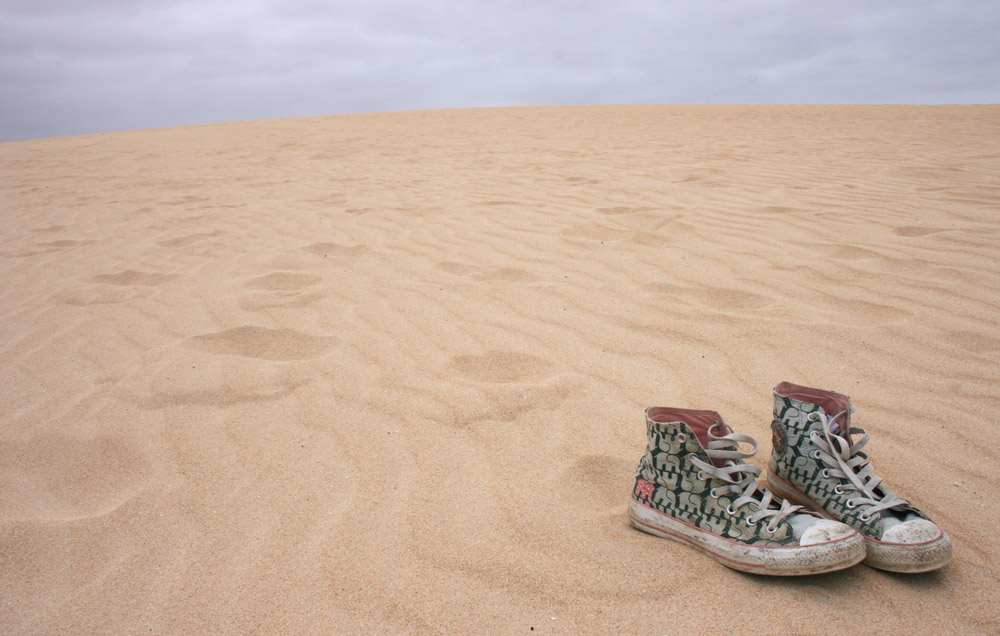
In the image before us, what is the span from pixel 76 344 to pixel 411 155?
19.7ft

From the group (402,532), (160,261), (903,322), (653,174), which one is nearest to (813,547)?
(402,532)

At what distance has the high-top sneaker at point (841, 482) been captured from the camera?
1169 mm

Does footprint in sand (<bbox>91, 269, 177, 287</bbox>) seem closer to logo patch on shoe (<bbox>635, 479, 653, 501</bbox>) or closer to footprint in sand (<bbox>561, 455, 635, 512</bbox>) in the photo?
footprint in sand (<bbox>561, 455, 635, 512</bbox>)

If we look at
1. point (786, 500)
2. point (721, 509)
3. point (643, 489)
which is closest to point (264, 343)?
point (643, 489)

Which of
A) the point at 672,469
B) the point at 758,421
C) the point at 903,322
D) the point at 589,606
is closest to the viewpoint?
the point at 589,606

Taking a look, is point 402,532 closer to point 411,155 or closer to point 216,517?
point 216,517

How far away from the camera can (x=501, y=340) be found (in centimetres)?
227

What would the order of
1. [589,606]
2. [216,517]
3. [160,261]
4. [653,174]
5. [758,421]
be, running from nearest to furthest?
[589,606], [216,517], [758,421], [160,261], [653,174]

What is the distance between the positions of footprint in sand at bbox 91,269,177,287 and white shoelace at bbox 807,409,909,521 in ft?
10.4

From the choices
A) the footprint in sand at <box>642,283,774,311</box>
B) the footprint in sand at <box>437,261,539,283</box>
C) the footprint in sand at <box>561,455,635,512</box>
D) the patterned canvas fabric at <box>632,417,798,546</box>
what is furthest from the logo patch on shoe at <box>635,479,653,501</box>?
the footprint in sand at <box>437,261,539,283</box>

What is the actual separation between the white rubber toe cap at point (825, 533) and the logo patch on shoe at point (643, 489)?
0.32m

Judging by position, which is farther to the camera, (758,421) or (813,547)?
(758,421)

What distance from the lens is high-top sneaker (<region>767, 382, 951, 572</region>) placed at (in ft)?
3.84

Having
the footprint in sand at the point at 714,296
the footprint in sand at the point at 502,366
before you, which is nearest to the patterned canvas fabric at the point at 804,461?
the footprint in sand at the point at 502,366
